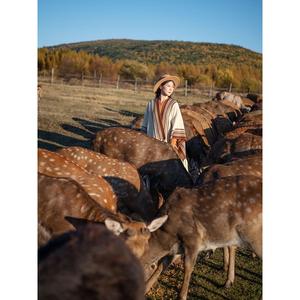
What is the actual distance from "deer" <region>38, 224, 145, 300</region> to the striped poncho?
5031mm

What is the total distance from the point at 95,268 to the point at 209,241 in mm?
2875

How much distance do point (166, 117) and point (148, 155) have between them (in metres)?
0.70

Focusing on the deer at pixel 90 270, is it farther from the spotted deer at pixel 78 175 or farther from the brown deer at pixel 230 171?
the brown deer at pixel 230 171

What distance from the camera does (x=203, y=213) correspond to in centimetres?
468

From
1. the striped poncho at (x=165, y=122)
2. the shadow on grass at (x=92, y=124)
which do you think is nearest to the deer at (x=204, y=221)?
the striped poncho at (x=165, y=122)

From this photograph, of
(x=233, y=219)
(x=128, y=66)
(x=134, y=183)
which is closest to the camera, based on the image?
(x=233, y=219)

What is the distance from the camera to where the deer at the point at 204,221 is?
456cm

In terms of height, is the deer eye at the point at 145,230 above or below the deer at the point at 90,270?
below

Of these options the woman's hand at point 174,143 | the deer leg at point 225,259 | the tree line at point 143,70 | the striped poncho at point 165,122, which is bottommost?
the deer leg at point 225,259

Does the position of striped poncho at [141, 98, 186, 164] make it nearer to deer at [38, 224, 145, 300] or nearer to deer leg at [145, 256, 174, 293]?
deer leg at [145, 256, 174, 293]

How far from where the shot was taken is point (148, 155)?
730cm

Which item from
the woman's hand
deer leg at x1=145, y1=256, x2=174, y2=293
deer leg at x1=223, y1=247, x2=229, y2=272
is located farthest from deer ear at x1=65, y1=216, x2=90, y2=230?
the woman's hand
